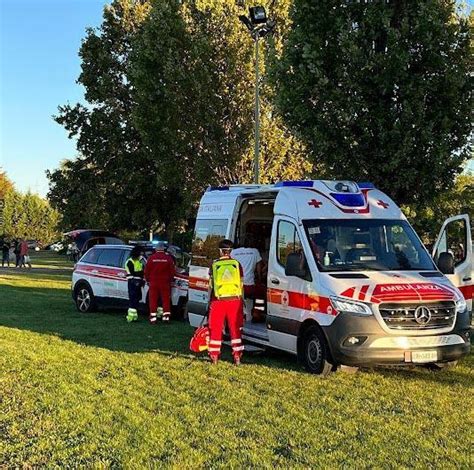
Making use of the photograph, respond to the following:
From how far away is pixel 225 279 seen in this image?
30.7ft

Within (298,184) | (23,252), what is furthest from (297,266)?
(23,252)

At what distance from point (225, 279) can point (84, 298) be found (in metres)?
8.04

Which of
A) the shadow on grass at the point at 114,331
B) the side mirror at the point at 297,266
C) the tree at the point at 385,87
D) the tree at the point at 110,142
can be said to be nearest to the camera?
the side mirror at the point at 297,266

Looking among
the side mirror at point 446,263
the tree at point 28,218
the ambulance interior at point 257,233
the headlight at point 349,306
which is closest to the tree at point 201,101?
the ambulance interior at point 257,233

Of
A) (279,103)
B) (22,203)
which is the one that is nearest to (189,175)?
(279,103)

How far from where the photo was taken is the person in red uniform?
13.9 m

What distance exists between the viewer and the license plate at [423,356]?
788 cm

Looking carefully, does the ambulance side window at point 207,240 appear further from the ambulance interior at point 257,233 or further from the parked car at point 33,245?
the parked car at point 33,245

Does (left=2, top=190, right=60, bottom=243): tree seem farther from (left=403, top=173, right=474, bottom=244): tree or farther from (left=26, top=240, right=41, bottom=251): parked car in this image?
(left=403, top=173, right=474, bottom=244): tree

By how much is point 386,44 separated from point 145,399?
9437 mm

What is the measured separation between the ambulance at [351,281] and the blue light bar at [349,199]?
2 cm

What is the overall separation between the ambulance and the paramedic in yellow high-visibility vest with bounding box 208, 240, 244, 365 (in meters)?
0.52

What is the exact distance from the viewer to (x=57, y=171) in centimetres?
3534

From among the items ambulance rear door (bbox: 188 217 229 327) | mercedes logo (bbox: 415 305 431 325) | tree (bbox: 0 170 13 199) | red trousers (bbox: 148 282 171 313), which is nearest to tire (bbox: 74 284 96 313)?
red trousers (bbox: 148 282 171 313)
